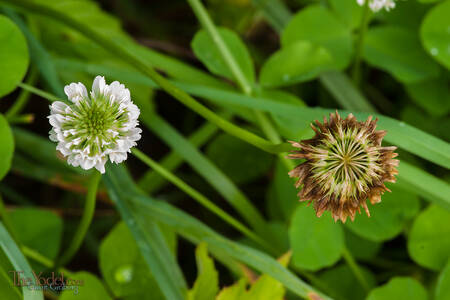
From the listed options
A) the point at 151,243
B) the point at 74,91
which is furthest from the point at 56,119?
the point at 151,243

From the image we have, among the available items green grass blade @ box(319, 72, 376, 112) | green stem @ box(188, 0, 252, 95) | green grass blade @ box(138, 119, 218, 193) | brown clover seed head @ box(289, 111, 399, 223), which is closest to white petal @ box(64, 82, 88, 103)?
brown clover seed head @ box(289, 111, 399, 223)

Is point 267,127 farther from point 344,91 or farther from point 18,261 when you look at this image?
point 18,261

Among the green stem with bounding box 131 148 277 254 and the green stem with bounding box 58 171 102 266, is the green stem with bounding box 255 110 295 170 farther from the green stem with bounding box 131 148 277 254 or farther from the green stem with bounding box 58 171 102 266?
the green stem with bounding box 58 171 102 266

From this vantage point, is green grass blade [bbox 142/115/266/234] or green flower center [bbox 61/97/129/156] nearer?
green flower center [bbox 61/97/129/156]

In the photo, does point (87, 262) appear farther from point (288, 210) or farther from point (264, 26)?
point (264, 26)

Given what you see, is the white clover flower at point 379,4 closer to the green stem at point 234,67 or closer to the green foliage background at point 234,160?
the green foliage background at point 234,160

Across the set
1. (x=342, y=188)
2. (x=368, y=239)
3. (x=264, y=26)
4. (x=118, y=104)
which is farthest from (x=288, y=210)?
(x=264, y=26)
